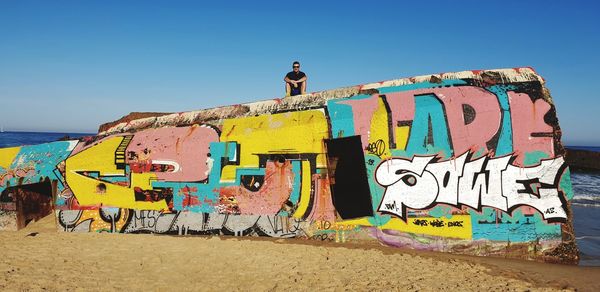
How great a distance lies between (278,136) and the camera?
7.46 metres

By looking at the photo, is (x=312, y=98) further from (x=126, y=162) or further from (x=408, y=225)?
(x=126, y=162)

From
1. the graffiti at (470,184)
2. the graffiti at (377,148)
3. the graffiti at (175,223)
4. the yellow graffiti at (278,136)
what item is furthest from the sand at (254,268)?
the graffiti at (377,148)

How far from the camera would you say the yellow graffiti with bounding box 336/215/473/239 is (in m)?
6.31

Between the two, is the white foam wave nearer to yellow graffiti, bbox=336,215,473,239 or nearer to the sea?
the sea

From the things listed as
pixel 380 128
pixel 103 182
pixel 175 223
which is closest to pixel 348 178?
pixel 380 128

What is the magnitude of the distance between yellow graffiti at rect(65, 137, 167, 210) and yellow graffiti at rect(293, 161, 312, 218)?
9.87 feet

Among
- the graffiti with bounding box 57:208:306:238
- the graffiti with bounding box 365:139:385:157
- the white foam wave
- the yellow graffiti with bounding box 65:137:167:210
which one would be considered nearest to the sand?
the graffiti with bounding box 57:208:306:238

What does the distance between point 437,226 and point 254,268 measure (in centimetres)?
331

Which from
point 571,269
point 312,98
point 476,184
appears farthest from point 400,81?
point 571,269

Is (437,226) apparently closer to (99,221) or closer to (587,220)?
(99,221)

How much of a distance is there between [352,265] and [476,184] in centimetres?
268

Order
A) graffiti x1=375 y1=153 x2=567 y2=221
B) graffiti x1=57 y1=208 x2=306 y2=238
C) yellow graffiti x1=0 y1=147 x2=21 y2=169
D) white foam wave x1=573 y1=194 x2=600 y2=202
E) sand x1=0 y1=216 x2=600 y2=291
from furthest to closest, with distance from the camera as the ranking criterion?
white foam wave x1=573 y1=194 x2=600 y2=202 < yellow graffiti x1=0 y1=147 x2=21 y2=169 < graffiti x1=57 y1=208 x2=306 y2=238 < graffiti x1=375 y1=153 x2=567 y2=221 < sand x1=0 y1=216 x2=600 y2=291

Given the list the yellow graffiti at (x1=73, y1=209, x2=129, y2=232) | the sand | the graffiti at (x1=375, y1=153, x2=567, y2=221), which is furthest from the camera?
the yellow graffiti at (x1=73, y1=209, x2=129, y2=232)

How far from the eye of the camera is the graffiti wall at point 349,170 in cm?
620
